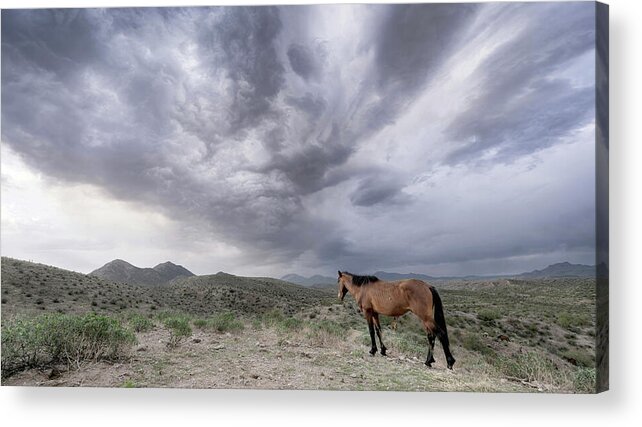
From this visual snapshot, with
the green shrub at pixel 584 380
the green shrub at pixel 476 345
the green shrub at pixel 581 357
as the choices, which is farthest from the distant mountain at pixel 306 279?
the green shrub at pixel 584 380

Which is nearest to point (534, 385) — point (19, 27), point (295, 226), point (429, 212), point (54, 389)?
point (429, 212)

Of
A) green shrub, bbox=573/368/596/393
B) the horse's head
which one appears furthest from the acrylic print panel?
green shrub, bbox=573/368/596/393

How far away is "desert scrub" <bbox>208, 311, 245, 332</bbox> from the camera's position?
24.6ft

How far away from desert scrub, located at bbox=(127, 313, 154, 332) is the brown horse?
2.91 meters

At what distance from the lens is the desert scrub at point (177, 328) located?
7348 millimetres

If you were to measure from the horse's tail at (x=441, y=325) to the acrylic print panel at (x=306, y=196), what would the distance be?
0.10 feet

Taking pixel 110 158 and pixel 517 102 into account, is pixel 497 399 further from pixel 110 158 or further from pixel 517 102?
pixel 110 158

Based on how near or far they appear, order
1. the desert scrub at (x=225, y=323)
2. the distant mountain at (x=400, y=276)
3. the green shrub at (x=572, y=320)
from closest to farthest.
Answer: the green shrub at (x=572, y=320) < the distant mountain at (x=400, y=276) < the desert scrub at (x=225, y=323)

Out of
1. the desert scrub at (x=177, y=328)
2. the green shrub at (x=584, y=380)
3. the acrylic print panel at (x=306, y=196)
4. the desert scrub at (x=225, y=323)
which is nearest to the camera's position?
the green shrub at (x=584, y=380)

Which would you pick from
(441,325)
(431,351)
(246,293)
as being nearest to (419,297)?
(441,325)

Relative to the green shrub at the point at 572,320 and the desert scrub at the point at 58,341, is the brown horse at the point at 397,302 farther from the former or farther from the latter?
the desert scrub at the point at 58,341

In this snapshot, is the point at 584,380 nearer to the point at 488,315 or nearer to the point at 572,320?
the point at 572,320

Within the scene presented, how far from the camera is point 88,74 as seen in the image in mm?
7422

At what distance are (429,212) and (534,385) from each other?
266 cm
